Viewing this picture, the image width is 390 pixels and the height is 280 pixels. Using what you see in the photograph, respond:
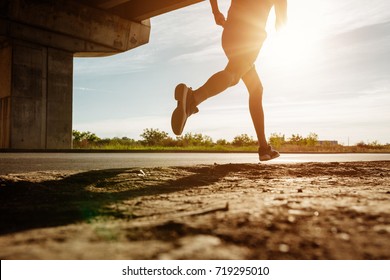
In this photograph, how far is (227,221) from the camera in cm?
115

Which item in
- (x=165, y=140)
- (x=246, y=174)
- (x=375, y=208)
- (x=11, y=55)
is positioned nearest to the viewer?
(x=375, y=208)

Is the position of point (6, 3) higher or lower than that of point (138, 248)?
higher

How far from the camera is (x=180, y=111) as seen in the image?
A: 12.9ft

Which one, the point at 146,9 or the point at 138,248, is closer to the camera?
the point at 138,248

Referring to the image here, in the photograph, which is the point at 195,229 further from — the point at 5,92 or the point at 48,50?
the point at 48,50

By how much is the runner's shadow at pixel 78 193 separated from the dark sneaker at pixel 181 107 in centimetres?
46

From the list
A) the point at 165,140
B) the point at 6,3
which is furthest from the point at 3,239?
the point at 165,140

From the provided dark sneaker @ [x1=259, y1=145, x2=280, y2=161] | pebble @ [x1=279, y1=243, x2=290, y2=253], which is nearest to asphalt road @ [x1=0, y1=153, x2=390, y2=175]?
dark sneaker @ [x1=259, y1=145, x2=280, y2=161]

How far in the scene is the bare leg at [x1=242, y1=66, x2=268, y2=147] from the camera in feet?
15.2

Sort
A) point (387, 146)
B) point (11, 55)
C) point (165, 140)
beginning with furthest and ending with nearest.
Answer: point (387, 146), point (165, 140), point (11, 55)

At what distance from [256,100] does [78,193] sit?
2.92 metres

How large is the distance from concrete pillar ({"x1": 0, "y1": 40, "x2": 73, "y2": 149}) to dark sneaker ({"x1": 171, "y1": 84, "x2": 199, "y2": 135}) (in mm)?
9605

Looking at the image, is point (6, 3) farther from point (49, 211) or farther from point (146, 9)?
point (49, 211)

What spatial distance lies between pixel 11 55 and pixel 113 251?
42.3 feet
